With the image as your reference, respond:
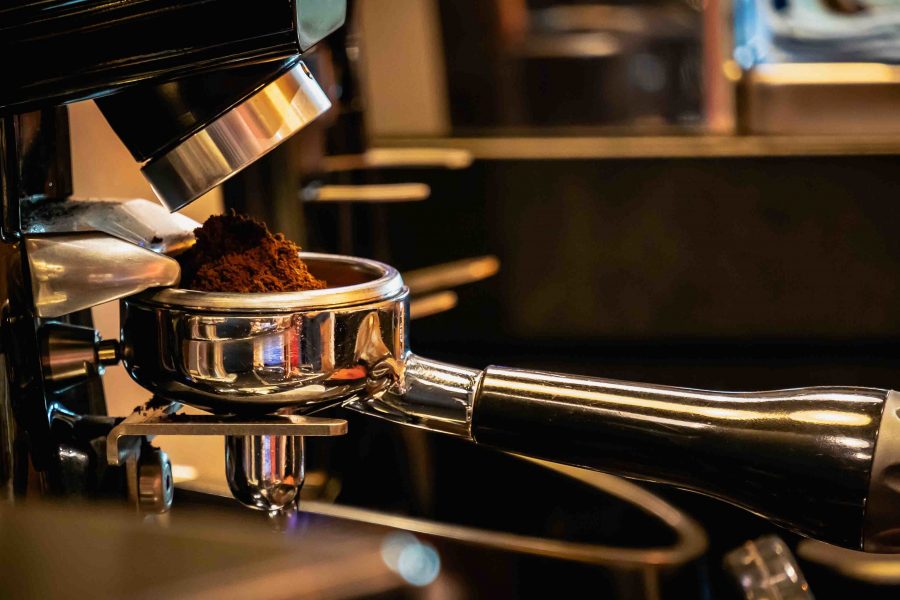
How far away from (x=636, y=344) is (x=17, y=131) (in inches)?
54.7

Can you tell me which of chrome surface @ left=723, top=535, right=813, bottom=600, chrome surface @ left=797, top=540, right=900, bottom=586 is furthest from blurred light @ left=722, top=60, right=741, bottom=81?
chrome surface @ left=723, top=535, right=813, bottom=600

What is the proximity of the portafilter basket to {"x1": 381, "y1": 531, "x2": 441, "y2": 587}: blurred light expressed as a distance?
8 centimetres

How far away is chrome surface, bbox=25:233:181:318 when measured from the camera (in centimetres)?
33

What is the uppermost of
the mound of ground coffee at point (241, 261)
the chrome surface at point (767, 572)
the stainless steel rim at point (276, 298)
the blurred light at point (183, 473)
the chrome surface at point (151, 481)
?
the mound of ground coffee at point (241, 261)

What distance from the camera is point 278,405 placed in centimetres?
33

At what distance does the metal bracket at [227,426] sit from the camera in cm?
33

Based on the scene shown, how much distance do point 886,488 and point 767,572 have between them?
0.14m

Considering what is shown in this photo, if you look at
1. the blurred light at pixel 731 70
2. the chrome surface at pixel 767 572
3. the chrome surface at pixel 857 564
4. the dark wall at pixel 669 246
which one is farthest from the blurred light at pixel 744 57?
the chrome surface at pixel 767 572

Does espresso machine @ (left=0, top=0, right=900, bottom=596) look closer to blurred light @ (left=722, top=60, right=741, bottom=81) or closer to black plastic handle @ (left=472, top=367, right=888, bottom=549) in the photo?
black plastic handle @ (left=472, top=367, right=888, bottom=549)

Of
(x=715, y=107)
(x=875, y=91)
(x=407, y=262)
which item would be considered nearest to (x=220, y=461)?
(x=407, y=262)

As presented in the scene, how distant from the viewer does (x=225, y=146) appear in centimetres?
34

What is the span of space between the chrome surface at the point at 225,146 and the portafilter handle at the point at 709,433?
0.32ft

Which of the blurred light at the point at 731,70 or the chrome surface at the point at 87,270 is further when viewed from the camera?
the blurred light at the point at 731,70

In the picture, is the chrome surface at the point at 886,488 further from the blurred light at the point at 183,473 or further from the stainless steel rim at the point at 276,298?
the blurred light at the point at 183,473
